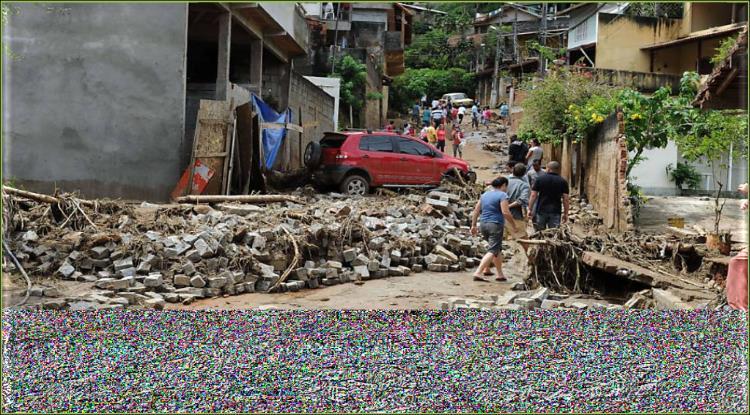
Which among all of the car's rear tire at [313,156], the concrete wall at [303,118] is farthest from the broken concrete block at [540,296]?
the concrete wall at [303,118]

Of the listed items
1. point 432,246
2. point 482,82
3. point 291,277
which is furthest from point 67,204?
point 482,82

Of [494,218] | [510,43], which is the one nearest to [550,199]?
[494,218]

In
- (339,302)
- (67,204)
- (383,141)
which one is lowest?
(339,302)

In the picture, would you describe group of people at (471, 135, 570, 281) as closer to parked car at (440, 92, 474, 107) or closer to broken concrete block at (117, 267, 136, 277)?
broken concrete block at (117, 267, 136, 277)

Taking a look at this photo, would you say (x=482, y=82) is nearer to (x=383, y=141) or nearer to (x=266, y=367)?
(x=383, y=141)

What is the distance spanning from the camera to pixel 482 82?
3456 centimetres

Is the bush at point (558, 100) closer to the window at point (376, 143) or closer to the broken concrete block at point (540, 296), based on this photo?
the window at point (376, 143)

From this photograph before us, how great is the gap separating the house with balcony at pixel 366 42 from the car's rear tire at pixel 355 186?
12240mm

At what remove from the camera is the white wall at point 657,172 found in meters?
15.1

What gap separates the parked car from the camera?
97.0 feet

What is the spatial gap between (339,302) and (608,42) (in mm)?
22972

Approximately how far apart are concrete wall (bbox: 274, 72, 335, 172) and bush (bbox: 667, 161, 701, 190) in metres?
8.57

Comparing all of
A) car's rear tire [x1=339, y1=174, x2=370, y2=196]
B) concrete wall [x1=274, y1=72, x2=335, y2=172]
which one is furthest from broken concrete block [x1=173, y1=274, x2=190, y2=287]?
concrete wall [x1=274, y1=72, x2=335, y2=172]

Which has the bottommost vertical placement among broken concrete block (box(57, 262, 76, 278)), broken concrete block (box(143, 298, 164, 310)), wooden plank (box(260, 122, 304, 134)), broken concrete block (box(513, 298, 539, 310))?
broken concrete block (box(143, 298, 164, 310))
